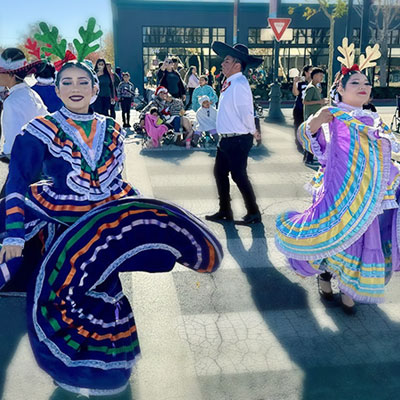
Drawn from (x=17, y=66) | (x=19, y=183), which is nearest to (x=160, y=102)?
(x=17, y=66)

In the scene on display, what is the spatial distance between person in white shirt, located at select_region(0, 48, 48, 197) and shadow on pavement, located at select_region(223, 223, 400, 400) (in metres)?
2.37

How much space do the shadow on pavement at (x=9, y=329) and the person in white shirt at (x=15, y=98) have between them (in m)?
1.24

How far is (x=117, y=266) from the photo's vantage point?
105 inches

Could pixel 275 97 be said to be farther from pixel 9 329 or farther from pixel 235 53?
pixel 9 329

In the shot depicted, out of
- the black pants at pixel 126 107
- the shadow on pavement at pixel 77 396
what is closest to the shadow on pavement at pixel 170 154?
the black pants at pixel 126 107

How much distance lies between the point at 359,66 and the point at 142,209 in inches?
93.7

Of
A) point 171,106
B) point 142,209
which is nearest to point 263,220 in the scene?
point 142,209

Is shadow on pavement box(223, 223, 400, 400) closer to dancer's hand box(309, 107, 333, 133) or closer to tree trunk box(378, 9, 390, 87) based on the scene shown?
dancer's hand box(309, 107, 333, 133)

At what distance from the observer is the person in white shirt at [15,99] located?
4.20 meters

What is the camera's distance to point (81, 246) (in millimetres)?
2574

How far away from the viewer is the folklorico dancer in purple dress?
139 inches

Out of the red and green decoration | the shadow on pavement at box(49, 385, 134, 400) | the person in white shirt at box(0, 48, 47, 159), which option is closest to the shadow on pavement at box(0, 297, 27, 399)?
the shadow on pavement at box(49, 385, 134, 400)

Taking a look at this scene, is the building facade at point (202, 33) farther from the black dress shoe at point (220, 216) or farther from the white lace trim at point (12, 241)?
the white lace trim at point (12, 241)

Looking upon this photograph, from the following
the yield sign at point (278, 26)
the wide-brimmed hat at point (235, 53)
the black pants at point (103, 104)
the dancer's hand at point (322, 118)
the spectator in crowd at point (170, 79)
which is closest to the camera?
the dancer's hand at point (322, 118)
